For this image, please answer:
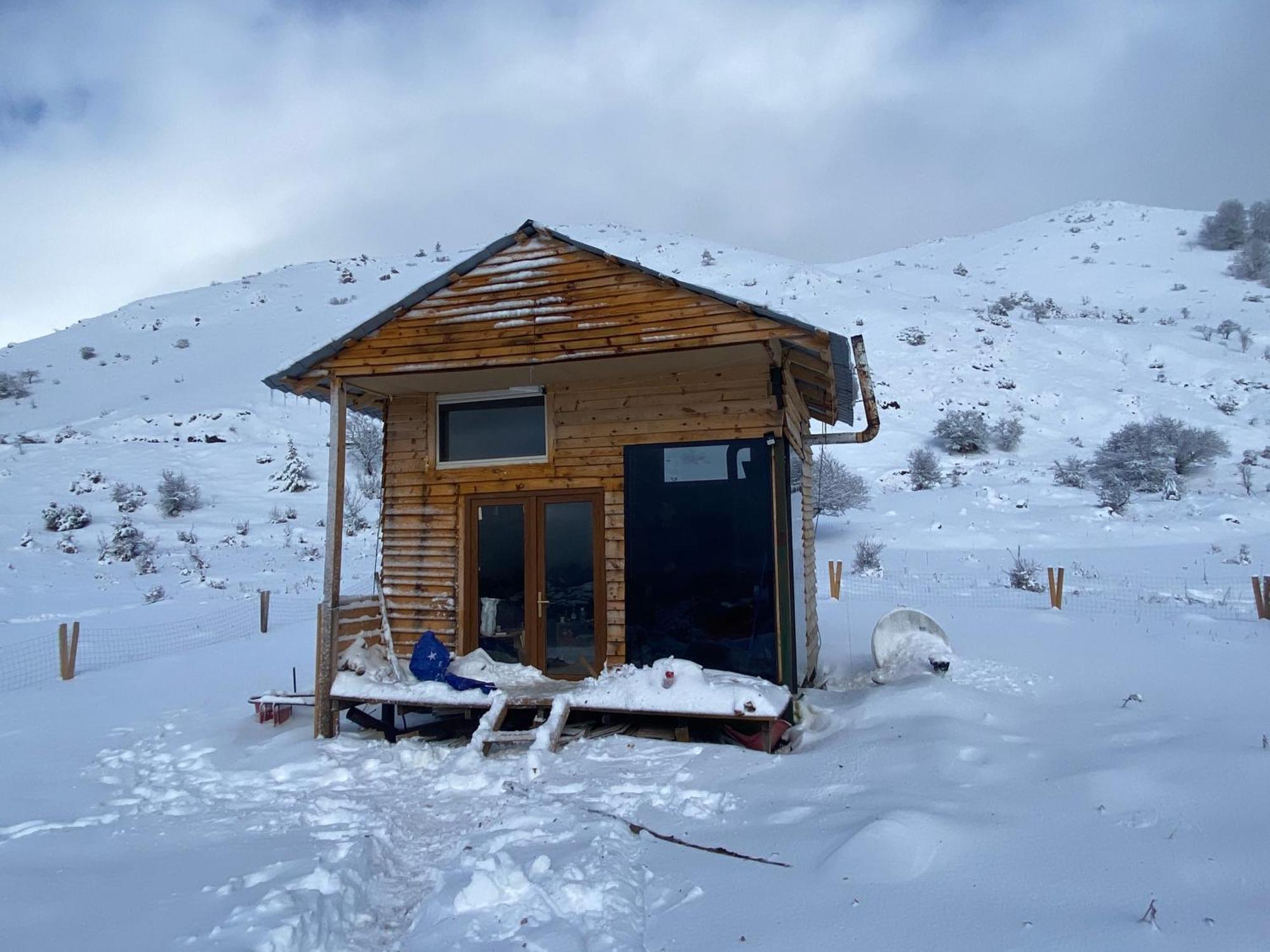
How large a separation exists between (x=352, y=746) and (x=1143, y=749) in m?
→ 6.16

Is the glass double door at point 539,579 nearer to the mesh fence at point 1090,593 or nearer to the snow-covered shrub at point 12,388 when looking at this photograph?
the mesh fence at point 1090,593

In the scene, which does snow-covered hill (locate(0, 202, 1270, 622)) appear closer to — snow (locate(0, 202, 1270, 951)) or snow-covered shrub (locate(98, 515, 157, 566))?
snow-covered shrub (locate(98, 515, 157, 566))

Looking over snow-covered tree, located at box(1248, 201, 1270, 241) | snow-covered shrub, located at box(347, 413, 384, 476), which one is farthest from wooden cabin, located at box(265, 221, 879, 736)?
snow-covered tree, located at box(1248, 201, 1270, 241)

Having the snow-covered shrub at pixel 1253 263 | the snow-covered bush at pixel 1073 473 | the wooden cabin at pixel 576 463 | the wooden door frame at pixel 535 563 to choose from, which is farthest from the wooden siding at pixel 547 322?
the snow-covered shrub at pixel 1253 263

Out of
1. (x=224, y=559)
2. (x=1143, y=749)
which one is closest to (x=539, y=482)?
(x=1143, y=749)

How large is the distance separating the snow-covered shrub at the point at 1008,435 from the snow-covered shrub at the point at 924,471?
10.1 ft

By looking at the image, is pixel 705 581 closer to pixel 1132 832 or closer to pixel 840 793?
pixel 840 793

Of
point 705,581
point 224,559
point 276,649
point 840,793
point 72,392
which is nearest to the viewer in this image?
point 840,793

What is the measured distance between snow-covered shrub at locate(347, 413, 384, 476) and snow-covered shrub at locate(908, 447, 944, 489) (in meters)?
18.9

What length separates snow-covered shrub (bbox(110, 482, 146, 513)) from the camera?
2456cm

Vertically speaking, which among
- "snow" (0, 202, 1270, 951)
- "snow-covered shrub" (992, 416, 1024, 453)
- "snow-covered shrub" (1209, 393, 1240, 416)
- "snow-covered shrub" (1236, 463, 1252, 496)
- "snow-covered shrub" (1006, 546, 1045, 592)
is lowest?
"snow" (0, 202, 1270, 951)

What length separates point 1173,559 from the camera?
57.8 ft

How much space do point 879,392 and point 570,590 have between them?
3054 centimetres

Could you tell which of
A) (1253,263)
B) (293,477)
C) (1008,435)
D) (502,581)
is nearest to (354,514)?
(293,477)
